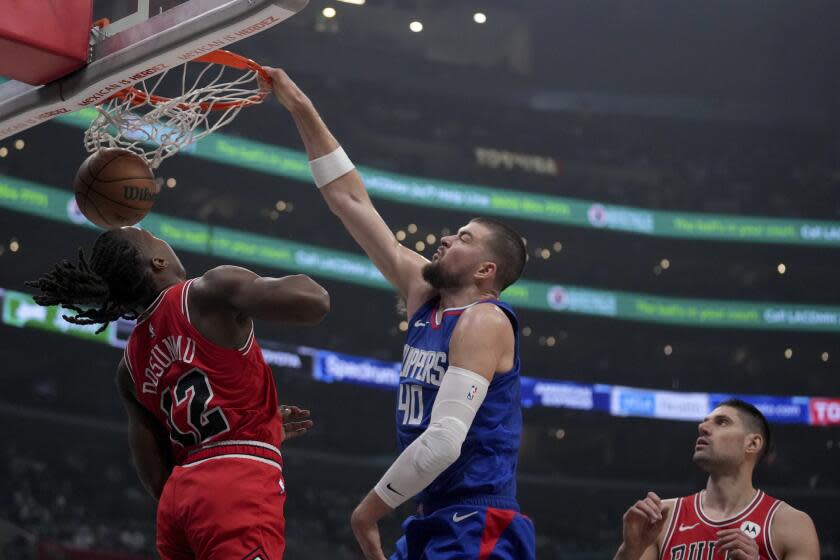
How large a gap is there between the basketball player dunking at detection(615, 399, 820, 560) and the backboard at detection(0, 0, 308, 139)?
8.48 ft

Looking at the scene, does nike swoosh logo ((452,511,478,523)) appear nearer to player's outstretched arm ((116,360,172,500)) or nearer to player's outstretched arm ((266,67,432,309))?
player's outstretched arm ((266,67,432,309))

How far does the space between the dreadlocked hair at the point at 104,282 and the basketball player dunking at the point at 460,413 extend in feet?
3.29

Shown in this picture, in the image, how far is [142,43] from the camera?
3.79 metres

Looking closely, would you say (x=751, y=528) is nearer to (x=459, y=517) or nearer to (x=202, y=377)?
(x=459, y=517)

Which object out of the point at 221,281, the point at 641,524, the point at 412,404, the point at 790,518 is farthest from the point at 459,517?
the point at 790,518

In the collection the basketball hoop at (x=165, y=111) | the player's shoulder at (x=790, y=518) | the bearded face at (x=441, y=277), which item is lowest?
the player's shoulder at (x=790, y=518)

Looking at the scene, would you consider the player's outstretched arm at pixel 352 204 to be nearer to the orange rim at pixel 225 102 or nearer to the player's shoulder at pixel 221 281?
the orange rim at pixel 225 102

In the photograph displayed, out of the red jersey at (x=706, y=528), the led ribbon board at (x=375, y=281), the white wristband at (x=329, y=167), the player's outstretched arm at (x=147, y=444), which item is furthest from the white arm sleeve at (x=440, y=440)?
the led ribbon board at (x=375, y=281)

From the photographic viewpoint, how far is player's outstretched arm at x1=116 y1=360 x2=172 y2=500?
369cm

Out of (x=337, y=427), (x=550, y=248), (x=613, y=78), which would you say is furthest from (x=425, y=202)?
(x=613, y=78)

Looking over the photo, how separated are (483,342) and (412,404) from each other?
1.31ft

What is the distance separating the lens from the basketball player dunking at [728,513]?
4480 mm

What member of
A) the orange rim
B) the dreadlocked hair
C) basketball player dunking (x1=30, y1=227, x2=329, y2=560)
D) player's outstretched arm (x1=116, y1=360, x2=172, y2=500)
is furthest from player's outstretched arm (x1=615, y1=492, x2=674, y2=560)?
the orange rim

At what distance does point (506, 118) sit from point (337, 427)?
32.0 ft
